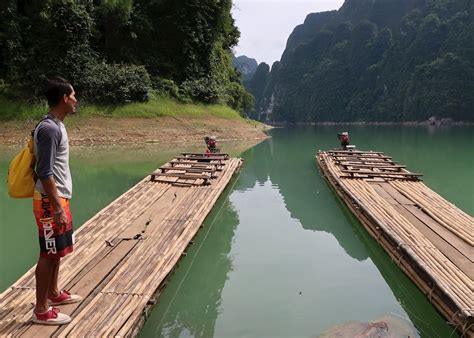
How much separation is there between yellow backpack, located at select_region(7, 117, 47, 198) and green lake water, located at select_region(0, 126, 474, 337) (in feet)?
6.27

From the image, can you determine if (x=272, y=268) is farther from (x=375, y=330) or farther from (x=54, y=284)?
(x=54, y=284)

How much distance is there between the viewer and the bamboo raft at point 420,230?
477 cm

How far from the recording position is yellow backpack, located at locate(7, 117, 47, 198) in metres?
3.89

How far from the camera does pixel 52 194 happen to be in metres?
3.78

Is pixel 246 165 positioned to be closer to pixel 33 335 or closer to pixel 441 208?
pixel 441 208

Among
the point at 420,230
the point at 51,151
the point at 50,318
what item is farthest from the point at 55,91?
the point at 420,230

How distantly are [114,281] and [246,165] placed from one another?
41.5 feet

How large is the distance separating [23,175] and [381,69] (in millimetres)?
117387

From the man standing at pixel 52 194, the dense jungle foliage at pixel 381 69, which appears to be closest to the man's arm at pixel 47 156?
the man standing at pixel 52 194

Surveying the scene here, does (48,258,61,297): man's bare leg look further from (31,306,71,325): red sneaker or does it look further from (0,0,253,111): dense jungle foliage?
(0,0,253,111): dense jungle foliage

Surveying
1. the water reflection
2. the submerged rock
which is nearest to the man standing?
the water reflection

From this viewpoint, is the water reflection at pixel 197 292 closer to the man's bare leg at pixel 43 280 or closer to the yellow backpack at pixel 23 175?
the man's bare leg at pixel 43 280

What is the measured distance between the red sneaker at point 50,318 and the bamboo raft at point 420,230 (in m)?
3.82

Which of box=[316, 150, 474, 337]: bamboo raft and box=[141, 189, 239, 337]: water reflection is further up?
box=[316, 150, 474, 337]: bamboo raft
